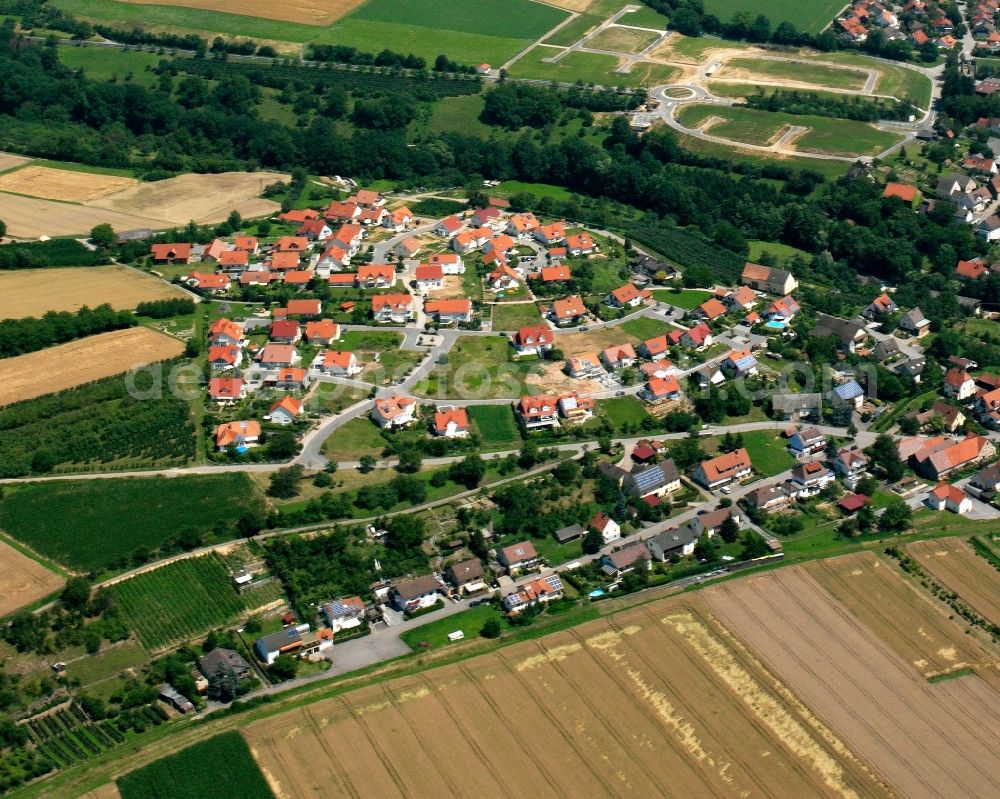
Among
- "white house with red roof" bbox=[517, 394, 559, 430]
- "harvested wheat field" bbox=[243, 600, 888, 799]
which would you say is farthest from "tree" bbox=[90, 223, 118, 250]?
"harvested wheat field" bbox=[243, 600, 888, 799]

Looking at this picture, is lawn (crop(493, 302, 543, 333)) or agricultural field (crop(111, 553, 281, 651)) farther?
lawn (crop(493, 302, 543, 333))

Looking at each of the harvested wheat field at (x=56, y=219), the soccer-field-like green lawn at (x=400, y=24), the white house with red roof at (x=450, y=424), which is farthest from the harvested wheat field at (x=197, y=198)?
the white house with red roof at (x=450, y=424)

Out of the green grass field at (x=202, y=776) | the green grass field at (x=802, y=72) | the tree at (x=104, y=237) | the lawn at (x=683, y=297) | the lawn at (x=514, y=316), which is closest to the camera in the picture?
the green grass field at (x=202, y=776)

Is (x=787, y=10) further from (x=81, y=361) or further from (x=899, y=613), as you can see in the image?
(x=899, y=613)

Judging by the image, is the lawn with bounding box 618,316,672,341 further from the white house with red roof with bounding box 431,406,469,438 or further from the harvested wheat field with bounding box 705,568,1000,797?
the harvested wheat field with bounding box 705,568,1000,797

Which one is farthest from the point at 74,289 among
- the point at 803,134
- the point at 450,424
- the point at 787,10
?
the point at 787,10

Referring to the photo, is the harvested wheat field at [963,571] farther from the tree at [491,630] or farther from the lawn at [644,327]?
the lawn at [644,327]

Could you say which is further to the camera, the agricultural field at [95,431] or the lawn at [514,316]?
the lawn at [514,316]
